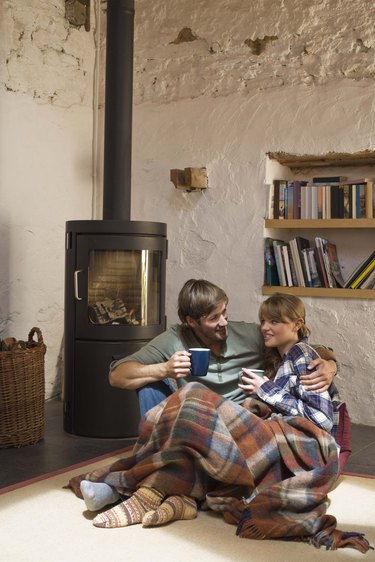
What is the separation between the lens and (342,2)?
404 cm

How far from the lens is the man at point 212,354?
2676 mm

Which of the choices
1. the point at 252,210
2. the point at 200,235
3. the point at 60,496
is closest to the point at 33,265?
the point at 200,235

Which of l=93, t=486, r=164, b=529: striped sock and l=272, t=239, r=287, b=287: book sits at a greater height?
l=272, t=239, r=287, b=287: book

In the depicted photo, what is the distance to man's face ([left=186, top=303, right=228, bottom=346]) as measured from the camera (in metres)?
2.77

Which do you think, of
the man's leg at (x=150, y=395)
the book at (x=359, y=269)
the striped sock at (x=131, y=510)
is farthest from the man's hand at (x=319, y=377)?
the book at (x=359, y=269)

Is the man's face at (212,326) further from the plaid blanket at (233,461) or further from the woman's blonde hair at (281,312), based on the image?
the plaid blanket at (233,461)

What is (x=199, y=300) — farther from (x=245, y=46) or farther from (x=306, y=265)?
(x=245, y=46)

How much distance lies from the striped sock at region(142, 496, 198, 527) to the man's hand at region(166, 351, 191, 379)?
404mm

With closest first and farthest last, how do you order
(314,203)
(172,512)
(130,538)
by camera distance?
(130,538) < (172,512) < (314,203)

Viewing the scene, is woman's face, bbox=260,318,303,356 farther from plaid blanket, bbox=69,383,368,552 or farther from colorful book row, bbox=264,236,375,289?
colorful book row, bbox=264,236,375,289

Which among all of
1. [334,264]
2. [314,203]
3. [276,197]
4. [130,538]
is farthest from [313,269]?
[130,538]

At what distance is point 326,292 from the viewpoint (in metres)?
4.07

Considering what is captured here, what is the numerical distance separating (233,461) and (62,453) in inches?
46.9

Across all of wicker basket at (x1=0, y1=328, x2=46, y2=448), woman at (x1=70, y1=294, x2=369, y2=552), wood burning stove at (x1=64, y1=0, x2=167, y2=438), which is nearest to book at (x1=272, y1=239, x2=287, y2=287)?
wood burning stove at (x1=64, y1=0, x2=167, y2=438)
